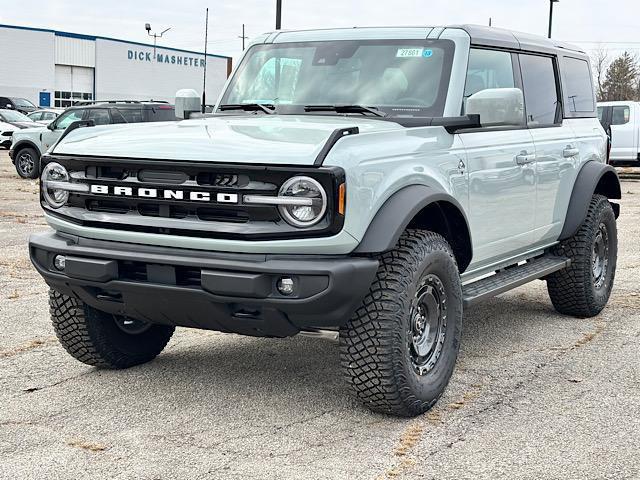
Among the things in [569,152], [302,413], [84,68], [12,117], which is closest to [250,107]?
[302,413]

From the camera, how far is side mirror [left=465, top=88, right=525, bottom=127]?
4961 mm

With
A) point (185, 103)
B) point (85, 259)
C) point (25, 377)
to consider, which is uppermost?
point (185, 103)

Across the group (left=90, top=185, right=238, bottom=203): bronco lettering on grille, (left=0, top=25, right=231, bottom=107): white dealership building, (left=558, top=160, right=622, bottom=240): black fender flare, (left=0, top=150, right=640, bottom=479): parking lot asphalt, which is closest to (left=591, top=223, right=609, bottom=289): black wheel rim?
(left=558, top=160, right=622, bottom=240): black fender flare

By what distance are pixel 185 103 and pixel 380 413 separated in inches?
103

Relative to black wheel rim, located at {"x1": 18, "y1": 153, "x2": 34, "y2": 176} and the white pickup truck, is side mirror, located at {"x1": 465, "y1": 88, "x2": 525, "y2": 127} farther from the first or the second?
the white pickup truck

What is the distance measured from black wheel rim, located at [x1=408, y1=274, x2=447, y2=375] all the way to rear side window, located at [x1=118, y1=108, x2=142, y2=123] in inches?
573

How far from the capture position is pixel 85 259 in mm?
4422

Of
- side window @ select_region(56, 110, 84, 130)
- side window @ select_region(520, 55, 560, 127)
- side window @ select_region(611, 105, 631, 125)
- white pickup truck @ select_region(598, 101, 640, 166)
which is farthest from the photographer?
side window @ select_region(611, 105, 631, 125)

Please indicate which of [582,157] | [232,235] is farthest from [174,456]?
[582,157]

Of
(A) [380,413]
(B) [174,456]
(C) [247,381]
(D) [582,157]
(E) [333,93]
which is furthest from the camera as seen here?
(D) [582,157]

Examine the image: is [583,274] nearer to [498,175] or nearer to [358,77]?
[498,175]

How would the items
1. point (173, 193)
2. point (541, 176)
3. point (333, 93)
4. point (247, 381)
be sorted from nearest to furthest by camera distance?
point (173, 193) → point (247, 381) → point (333, 93) → point (541, 176)

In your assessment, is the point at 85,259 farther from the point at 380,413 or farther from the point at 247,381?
the point at 380,413

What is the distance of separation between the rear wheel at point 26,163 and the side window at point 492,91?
1559cm
